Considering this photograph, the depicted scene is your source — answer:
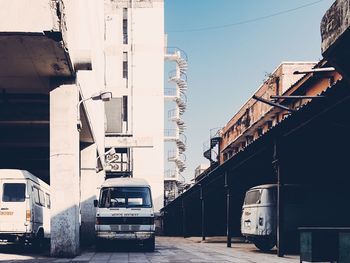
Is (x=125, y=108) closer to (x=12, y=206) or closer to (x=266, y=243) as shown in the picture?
(x=266, y=243)

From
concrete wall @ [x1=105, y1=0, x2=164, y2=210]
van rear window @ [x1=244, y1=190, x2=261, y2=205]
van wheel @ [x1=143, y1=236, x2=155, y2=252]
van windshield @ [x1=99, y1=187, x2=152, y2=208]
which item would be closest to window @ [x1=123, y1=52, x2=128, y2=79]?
concrete wall @ [x1=105, y1=0, x2=164, y2=210]

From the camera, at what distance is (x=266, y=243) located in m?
20.0

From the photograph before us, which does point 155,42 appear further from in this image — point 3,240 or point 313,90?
point 3,240

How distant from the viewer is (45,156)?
118 ft

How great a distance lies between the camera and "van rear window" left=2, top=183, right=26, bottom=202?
18859mm

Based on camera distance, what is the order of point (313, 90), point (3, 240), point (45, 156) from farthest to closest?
point (45, 156) < point (313, 90) < point (3, 240)

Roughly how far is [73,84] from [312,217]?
9417 mm

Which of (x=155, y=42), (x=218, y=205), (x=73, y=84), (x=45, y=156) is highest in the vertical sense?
(x=155, y=42)

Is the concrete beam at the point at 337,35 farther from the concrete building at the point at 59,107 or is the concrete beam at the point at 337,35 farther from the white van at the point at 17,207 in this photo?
the white van at the point at 17,207

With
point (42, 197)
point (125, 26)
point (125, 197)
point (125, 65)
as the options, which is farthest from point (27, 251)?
point (125, 26)

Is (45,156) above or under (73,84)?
under

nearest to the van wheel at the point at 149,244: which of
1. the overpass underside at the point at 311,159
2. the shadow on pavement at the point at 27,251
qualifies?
the shadow on pavement at the point at 27,251

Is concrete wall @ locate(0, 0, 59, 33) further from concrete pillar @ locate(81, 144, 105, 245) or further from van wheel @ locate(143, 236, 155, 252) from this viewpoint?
concrete pillar @ locate(81, 144, 105, 245)

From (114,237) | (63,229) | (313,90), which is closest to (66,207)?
(63,229)
